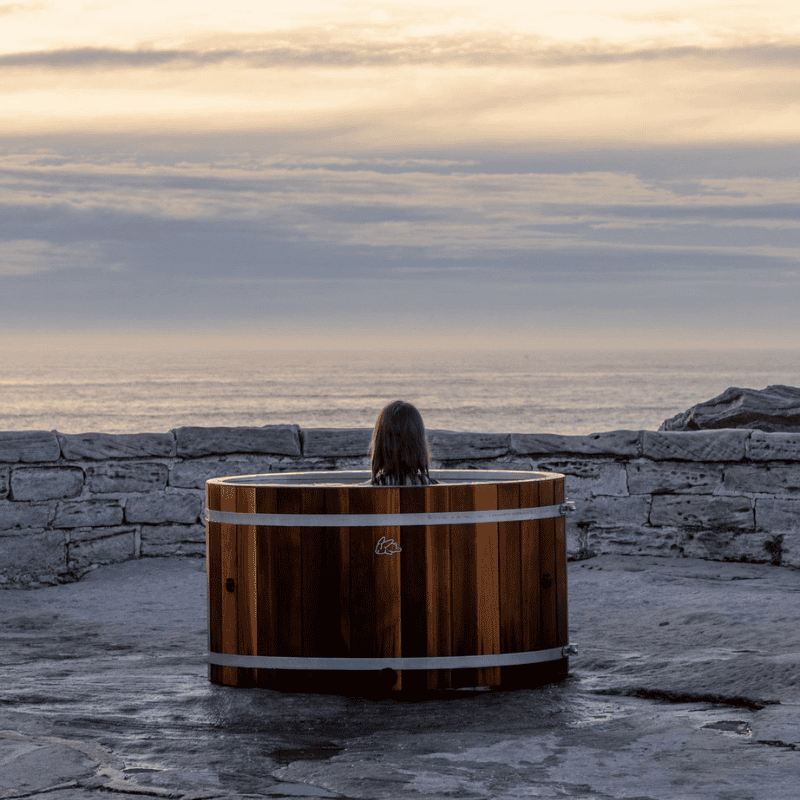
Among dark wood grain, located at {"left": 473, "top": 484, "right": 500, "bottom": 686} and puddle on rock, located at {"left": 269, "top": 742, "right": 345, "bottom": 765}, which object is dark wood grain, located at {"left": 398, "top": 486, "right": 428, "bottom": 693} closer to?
dark wood grain, located at {"left": 473, "top": 484, "right": 500, "bottom": 686}

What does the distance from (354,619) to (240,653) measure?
1.79 feet

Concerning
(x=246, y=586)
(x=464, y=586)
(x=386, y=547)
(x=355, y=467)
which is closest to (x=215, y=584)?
(x=246, y=586)

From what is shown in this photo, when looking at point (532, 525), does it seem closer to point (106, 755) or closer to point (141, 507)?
point (106, 755)

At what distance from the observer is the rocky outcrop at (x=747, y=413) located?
43.3ft

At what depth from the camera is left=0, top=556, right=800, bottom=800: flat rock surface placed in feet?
12.1

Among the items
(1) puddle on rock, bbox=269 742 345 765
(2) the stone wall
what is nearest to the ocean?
(2) the stone wall

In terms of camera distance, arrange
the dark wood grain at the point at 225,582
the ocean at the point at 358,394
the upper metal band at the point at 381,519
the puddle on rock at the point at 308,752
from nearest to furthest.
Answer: the puddle on rock at the point at 308,752, the upper metal band at the point at 381,519, the dark wood grain at the point at 225,582, the ocean at the point at 358,394

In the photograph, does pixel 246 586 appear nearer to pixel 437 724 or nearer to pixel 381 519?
pixel 381 519

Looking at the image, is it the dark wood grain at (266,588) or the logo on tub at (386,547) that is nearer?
the logo on tub at (386,547)

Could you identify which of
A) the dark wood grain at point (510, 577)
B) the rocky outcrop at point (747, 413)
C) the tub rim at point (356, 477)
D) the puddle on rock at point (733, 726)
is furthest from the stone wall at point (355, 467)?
the rocky outcrop at point (747, 413)

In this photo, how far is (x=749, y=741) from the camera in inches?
163

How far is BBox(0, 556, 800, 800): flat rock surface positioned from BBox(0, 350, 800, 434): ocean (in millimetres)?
40258

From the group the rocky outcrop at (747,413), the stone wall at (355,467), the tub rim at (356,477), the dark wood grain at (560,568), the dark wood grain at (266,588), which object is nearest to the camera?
the dark wood grain at (266,588)

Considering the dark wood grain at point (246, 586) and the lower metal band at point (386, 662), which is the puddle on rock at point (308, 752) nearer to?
the lower metal band at point (386, 662)
